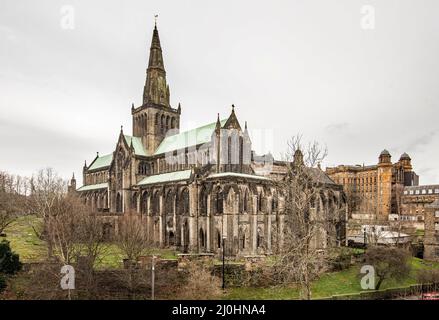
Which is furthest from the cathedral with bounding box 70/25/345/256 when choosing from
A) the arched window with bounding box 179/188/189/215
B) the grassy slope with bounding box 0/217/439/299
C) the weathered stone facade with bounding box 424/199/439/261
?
the weathered stone facade with bounding box 424/199/439/261

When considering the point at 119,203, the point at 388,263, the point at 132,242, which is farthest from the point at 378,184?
the point at 132,242

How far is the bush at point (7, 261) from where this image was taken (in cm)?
2966

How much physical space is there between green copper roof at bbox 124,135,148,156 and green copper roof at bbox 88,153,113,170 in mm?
13473

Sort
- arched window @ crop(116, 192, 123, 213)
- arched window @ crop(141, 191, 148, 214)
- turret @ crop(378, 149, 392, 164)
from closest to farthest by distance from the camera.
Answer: arched window @ crop(141, 191, 148, 214)
arched window @ crop(116, 192, 123, 213)
turret @ crop(378, 149, 392, 164)

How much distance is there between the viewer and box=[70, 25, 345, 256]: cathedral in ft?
143

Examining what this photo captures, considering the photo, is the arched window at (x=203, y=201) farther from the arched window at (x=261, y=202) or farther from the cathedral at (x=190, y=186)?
the arched window at (x=261, y=202)

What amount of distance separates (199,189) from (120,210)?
2105cm

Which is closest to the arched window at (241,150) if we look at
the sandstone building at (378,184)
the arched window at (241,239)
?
the arched window at (241,239)

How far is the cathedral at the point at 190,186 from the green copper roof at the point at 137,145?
191 millimetres

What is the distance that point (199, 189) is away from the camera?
152 ft

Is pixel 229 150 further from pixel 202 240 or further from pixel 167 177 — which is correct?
pixel 202 240

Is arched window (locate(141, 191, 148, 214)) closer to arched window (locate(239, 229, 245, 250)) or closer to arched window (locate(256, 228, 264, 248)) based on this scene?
arched window (locate(239, 229, 245, 250))
